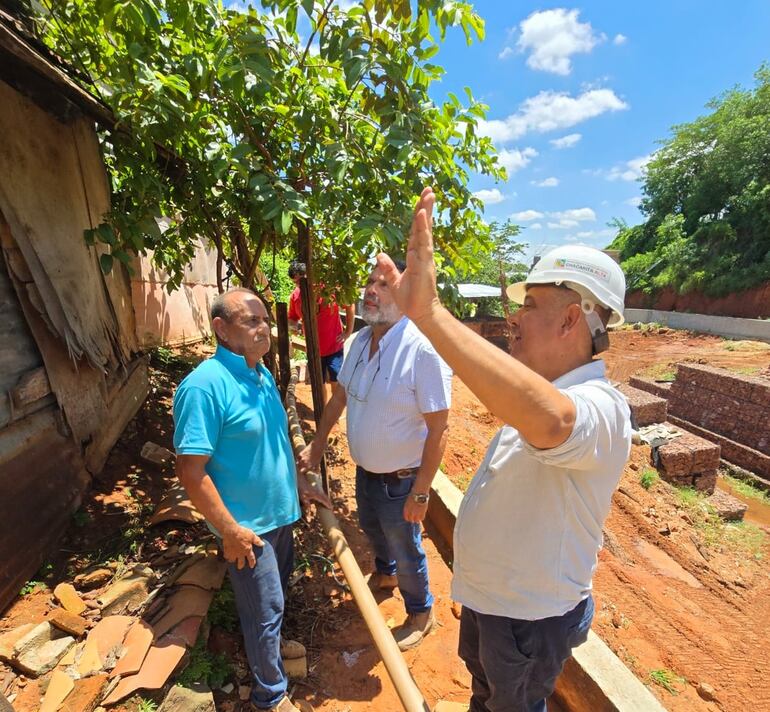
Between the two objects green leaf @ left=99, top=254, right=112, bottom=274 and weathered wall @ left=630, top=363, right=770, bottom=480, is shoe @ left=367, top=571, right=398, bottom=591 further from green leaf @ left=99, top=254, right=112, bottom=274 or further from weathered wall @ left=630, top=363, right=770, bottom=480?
weathered wall @ left=630, top=363, right=770, bottom=480

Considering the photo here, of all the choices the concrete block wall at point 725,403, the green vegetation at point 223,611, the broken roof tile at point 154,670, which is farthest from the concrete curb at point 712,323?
the broken roof tile at point 154,670

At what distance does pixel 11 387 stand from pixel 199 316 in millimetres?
7110

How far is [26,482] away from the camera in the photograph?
103 inches

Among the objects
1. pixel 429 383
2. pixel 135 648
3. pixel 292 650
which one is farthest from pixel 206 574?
pixel 429 383

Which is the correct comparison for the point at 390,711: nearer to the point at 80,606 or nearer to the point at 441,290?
the point at 80,606

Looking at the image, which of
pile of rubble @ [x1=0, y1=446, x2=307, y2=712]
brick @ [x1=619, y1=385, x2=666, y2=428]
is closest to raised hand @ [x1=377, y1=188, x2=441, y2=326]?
pile of rubble @ [x1=0, y1=446, x2=307, y2=712]

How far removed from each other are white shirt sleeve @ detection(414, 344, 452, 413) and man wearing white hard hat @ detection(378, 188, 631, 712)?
63cm

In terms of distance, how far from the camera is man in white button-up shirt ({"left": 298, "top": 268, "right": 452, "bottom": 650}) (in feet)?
7.50

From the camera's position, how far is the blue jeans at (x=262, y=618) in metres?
2.04

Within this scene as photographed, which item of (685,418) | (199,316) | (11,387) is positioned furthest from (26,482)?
(685,418)

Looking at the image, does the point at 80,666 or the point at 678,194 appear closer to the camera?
the point at 80,666

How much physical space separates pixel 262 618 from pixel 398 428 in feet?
3.69

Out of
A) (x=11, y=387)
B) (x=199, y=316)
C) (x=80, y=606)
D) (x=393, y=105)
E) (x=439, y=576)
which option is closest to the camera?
(x=393, y=105)

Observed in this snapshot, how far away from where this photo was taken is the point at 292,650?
2.47 metres
